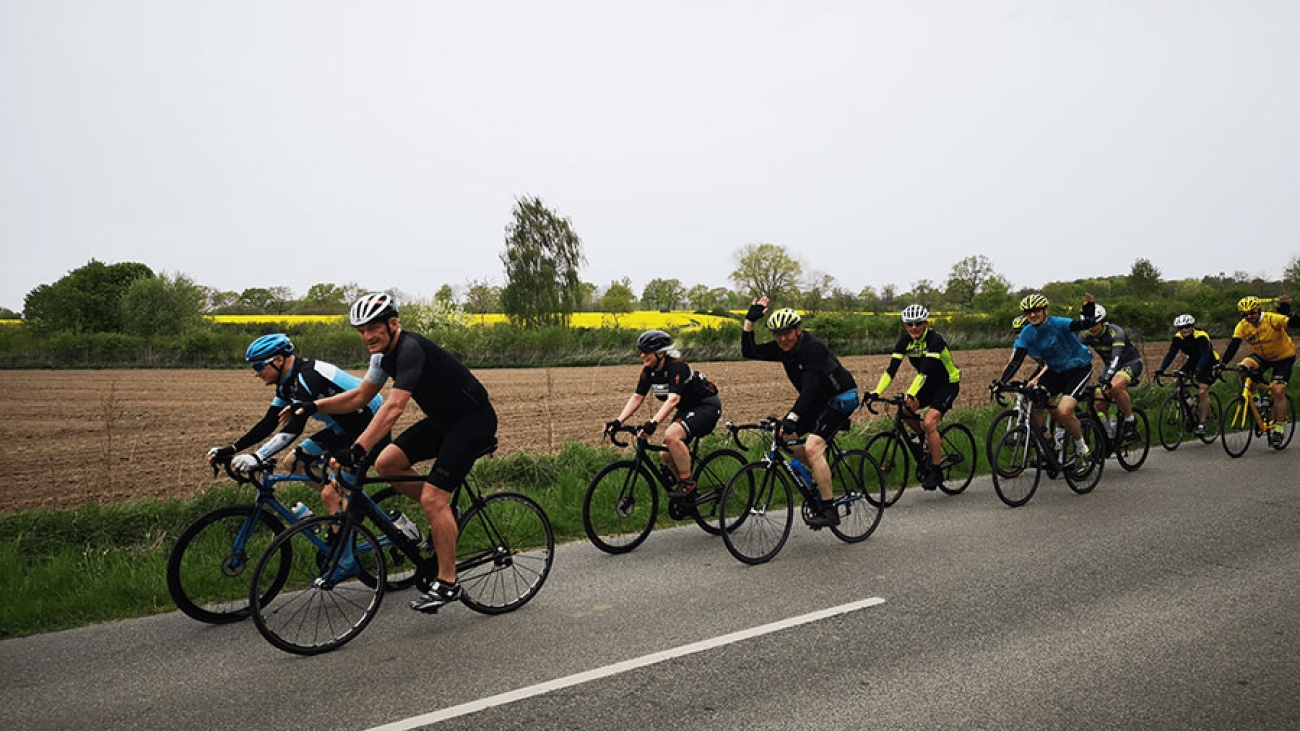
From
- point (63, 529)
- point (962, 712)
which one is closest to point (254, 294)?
point (63, 529)

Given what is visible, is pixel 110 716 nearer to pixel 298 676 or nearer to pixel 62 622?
pixel 298 676

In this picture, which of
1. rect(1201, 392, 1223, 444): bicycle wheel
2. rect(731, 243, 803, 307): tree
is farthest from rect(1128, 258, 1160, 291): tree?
rect(1201, 392, 1223, 444): bicycle wheel

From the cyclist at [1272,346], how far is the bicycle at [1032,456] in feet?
13.8

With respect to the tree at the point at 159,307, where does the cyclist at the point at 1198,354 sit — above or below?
below

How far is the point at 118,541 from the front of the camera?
6.99 metres

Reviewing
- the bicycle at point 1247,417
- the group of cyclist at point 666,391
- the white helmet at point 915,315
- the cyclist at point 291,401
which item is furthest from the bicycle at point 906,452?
the cyclist at point 291,401

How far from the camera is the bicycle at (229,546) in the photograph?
16.0ft

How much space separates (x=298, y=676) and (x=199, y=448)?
43.4ft

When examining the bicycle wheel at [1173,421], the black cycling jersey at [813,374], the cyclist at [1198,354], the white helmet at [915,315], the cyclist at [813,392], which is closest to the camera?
the cyclist at [813,392]

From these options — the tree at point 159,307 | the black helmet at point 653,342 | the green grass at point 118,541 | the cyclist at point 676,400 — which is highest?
the tree at point 159,307

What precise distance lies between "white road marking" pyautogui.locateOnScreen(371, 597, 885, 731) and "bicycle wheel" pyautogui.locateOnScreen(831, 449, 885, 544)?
5.64 feet

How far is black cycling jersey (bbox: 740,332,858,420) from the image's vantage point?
700 centimetres

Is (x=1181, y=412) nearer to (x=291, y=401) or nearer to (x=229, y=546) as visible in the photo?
(x=291, y=401)

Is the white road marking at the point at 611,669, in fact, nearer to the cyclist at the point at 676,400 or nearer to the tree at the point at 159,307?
the cyclist at the point at 676,400
